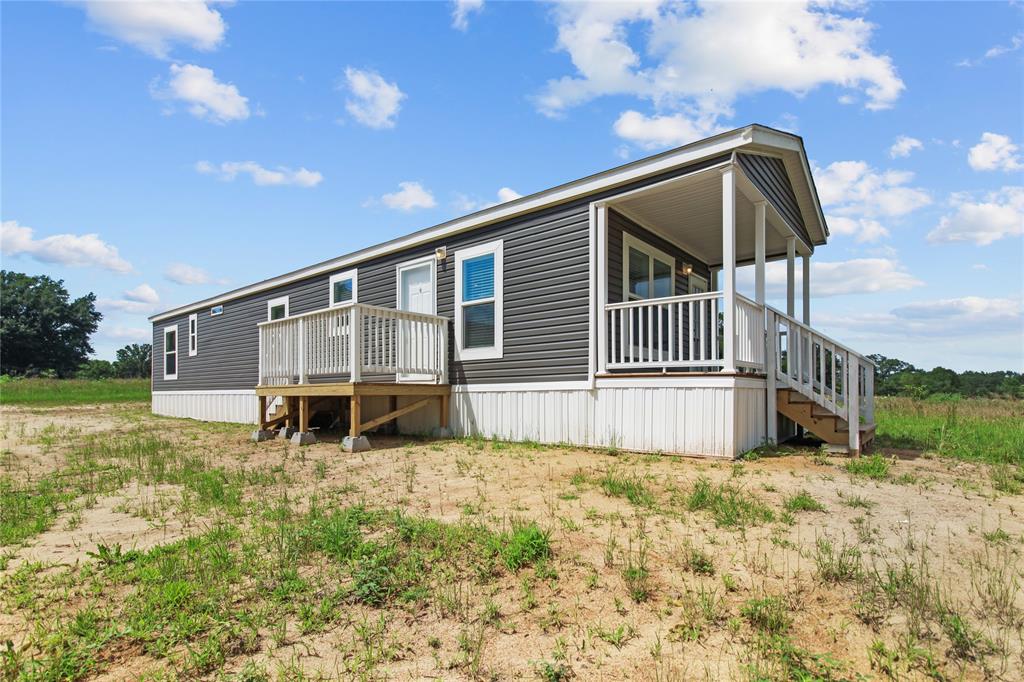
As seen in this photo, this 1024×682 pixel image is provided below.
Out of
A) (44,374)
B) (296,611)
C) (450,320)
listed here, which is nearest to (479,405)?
(450,320)

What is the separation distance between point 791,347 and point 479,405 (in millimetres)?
4759

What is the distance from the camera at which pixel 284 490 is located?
539cm

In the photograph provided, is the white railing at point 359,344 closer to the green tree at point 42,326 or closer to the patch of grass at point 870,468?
the patch of grass at point 870,468

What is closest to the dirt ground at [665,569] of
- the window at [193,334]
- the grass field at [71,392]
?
the window at [193,334]

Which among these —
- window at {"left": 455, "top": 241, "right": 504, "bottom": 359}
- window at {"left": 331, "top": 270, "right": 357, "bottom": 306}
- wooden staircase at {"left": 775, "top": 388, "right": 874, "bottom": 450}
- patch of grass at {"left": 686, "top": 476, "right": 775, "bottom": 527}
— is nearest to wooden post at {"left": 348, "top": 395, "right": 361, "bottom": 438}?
window at {"left": 455, "top": 241, "right": 504, "bottom": 359}

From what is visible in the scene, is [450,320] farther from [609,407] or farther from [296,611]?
[296,611]

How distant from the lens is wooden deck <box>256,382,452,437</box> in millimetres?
8383

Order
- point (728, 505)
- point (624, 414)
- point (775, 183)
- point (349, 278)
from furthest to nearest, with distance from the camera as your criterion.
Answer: point (349, 278) < point (775, 183) < point (624, 414) < point (728, 505)

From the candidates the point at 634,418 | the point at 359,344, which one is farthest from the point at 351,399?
the point at 634,418

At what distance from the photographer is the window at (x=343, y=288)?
38.5 feet

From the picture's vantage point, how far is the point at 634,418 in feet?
24.2

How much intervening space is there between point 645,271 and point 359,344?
15.9 ft

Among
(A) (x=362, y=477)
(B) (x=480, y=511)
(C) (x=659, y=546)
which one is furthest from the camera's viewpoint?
(A) (x=362, y=477)

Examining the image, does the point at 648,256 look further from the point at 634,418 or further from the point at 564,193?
the point at 634,418
